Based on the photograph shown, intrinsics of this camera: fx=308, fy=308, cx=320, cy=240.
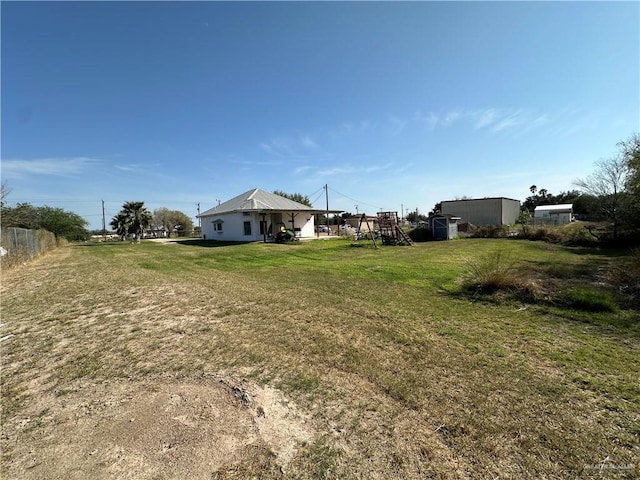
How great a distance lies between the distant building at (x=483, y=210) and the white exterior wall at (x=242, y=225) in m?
20.1

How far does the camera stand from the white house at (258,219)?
2584cm

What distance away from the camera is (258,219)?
84.8 feet

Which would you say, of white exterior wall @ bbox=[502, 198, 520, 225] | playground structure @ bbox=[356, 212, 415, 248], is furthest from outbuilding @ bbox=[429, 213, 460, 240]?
white exterior wall @ bbox=[502, 198, 520, 225]

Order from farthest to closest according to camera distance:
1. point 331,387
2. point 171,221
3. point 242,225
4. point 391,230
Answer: point 171,221
point 242,225
point 391,230
point 331,387

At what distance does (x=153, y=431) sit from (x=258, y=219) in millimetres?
23873

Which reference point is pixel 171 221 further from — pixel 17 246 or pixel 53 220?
pixel 17 246

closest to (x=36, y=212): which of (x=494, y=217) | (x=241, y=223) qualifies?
(x=241, y=223)

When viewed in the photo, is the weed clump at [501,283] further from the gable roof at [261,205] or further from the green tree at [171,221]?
the green tree at [171,221]

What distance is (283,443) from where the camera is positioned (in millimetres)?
2387

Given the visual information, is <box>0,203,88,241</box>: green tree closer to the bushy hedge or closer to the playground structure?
the bushy hedge

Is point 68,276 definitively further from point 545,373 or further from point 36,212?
point 36,212

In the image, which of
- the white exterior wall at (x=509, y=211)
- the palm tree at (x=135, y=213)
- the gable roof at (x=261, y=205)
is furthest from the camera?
the white exterior wall at (x=509, y=211)

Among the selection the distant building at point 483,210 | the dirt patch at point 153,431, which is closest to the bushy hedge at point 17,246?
the dirt patch at point 153,431

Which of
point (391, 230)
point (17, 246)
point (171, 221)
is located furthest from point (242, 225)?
point (171, 221)
